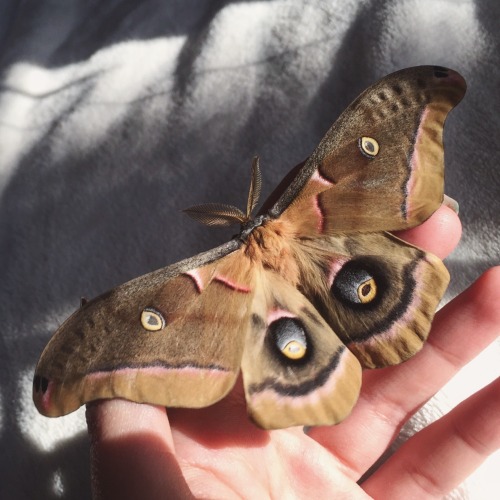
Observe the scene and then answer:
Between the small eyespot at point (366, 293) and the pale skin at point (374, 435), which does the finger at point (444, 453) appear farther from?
the small eyespot at point (366, 293)

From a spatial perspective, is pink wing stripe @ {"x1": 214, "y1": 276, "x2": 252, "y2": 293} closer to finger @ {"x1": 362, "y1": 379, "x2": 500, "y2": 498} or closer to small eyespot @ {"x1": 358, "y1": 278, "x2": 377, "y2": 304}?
small eyespot @ {"x1": 358, "y1": 278, "x2": 377, "y2": 304}

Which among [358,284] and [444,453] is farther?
[444,453]

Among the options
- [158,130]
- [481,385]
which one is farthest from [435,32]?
[481,385]

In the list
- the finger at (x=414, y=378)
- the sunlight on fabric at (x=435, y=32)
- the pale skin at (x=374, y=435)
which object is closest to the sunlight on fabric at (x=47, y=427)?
the pale skin at (x=374, y=435)

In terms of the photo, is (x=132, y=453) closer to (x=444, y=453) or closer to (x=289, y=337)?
(x=289, y=337)

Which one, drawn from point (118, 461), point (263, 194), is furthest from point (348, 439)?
point (263, 194)

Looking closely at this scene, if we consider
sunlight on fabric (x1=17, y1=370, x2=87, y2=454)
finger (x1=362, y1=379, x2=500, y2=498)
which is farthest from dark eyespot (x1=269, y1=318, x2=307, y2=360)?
sunlight on fabric (x1=17, y1=370, x2=87, y2=454)

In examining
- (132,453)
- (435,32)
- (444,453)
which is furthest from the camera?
(435,32)
